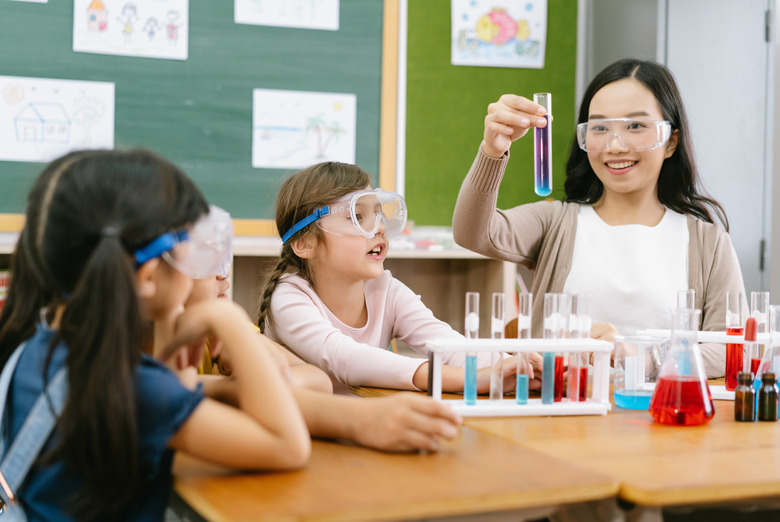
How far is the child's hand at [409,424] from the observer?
108 cm

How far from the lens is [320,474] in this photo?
3.27 feet

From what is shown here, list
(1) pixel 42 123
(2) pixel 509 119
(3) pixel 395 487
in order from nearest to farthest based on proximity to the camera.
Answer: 1. (3) pixel 395 487
2. (2) pixel 509 119
3. (1) pixel 42 123

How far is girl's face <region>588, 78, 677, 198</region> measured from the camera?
204cm

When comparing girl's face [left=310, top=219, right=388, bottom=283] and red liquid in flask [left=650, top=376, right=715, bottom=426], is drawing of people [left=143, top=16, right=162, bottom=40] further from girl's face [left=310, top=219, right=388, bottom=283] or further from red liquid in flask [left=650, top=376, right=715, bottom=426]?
red liquid in flask [left=650, top=376, right=715, bottom=426]

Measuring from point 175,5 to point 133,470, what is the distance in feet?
8.95

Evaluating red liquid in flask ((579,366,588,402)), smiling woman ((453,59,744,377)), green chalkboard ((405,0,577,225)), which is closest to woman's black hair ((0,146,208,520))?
red liquid in flask ((579,366,588,402))

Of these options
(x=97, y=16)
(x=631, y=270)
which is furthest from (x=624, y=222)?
(x=97, y=16)

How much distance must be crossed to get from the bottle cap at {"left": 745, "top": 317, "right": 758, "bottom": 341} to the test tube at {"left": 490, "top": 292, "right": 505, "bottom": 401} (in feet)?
1.46

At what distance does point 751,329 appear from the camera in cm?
147

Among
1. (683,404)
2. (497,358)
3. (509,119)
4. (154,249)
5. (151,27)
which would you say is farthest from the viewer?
(151,27)

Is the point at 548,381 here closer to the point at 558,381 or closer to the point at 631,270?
the point at 558,381

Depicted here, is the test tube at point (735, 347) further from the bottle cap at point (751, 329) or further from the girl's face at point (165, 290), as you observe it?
the girl's face at point (165, 290)

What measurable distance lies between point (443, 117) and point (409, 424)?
2.72 metres

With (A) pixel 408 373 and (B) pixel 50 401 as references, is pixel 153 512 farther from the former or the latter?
(A) pixel 408 373
